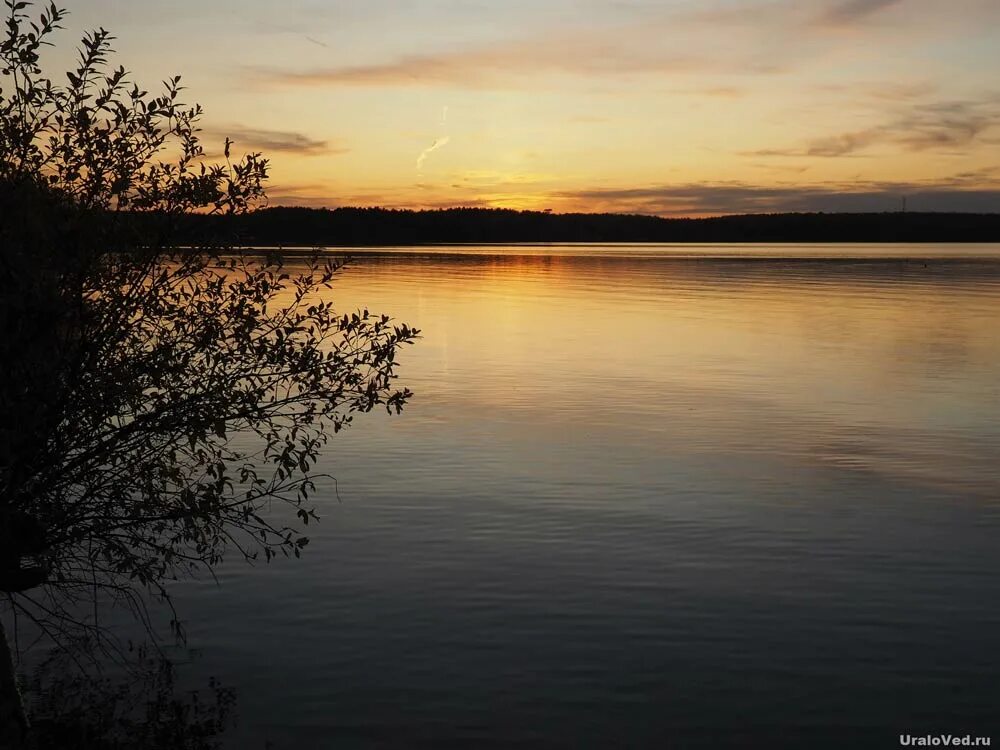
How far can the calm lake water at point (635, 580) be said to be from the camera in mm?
12391

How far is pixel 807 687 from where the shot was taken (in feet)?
42.2

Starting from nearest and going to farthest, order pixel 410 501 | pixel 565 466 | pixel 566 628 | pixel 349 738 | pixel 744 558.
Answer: pixel 349 738 < pixel 566 628 < pixel 744 558 < pixel 410 501 < pixel 565 466

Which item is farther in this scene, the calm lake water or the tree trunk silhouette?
the calm lake water

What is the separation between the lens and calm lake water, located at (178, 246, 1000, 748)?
12391mm

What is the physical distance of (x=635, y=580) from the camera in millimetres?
16578

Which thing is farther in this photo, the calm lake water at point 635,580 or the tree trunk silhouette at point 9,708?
the calm lake water at point 635,580

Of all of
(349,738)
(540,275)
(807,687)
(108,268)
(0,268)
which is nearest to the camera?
(0,268)

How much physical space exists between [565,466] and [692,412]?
8699 millimetres

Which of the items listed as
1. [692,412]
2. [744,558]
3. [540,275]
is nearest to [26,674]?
[744,558]

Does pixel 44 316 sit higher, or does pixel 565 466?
pixel 44 316

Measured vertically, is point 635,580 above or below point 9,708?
below

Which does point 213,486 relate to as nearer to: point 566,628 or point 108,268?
point 108,268

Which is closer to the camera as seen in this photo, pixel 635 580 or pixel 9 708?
pixel 9 708

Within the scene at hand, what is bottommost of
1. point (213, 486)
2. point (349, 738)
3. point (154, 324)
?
point (349, 738)
